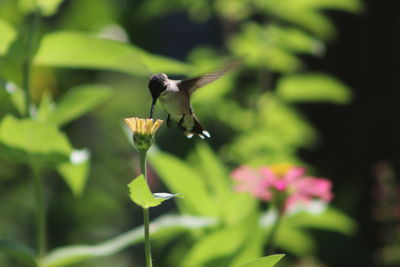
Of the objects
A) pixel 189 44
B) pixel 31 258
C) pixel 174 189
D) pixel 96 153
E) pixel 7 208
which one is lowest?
pixel 31 258

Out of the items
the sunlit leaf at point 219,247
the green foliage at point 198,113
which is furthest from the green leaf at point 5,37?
the sunlit leaf at point 219,247

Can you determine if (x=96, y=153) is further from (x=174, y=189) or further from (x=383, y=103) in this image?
(x=174, y=189)

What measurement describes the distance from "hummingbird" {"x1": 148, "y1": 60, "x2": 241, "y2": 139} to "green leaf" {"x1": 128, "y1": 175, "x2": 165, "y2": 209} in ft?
0.40

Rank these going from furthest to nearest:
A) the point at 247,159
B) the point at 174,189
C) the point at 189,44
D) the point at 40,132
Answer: the point at 189,44 → the point at 247,159 → the point at 174,189 → the point at 40,132

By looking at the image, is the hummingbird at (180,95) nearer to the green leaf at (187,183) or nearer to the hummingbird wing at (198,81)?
the hummingbird wing at (198,81)

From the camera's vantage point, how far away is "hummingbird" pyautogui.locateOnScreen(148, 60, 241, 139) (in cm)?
66

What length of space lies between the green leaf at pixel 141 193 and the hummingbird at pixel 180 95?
0.12m

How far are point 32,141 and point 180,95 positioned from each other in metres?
0.19

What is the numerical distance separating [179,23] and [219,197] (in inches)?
158

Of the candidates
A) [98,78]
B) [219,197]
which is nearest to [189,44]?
[98,78]

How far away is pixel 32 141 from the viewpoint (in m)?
0.80

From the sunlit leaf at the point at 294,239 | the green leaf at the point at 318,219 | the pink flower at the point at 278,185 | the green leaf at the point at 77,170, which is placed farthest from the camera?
the sunlit leaf at the point at 294,239

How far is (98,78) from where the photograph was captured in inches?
114

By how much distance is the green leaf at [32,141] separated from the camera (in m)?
0.78
